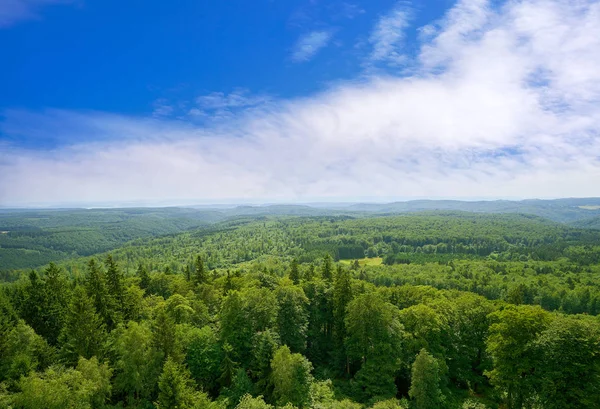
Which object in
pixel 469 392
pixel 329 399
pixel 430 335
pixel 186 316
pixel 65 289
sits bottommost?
pixel 469 392

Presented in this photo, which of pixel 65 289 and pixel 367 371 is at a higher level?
pixel 65 289

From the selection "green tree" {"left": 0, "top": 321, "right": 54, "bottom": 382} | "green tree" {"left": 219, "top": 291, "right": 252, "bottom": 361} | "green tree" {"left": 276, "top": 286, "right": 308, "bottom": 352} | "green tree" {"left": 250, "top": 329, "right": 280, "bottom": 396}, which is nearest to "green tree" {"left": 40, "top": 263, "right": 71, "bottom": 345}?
"green tree" {"left": 0, "top": 321, "right": 54, "bottom": 382}

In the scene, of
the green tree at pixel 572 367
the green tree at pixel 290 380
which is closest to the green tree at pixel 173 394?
the green tree at pixel 290 380

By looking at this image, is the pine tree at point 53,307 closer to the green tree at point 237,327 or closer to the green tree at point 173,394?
the green tree at point 237,327

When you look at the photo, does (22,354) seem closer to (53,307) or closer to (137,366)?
(137,366)

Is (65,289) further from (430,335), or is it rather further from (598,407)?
(598,407)

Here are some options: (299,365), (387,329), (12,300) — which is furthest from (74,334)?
(387,329)

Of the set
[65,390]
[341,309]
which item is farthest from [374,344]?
[65,390]

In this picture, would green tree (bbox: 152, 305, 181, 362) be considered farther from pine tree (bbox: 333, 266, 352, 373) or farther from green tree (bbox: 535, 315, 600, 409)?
green tree (bbox: 535, 315, 600, 409)
